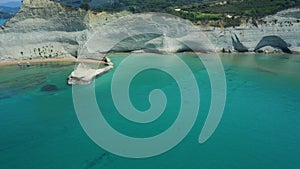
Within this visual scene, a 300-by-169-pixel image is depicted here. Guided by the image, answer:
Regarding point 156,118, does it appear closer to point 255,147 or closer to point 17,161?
point 255,147

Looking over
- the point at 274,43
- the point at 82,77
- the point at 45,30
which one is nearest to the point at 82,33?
the point at 45,30

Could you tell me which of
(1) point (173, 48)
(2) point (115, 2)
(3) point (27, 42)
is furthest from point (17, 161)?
(2) point (115, 2)

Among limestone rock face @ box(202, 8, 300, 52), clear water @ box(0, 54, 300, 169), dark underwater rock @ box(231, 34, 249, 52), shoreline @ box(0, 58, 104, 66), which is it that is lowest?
clear water @ box(0, 54, 300, 169)

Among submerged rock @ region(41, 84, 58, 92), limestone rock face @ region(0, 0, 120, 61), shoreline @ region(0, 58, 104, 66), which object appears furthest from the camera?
limestone rock face @ region(0, 0, 120, 61)

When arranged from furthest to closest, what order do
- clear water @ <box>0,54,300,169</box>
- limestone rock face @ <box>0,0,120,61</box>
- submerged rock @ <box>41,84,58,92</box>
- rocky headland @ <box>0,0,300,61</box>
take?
rocky headland @ <box>0,0,300,61</box> < limestone rock face @ <box>0,0,120,61</box> < submerged rock @ <box>41,84,58,92</box> < clear water @ <box>0,54,300,169</box>

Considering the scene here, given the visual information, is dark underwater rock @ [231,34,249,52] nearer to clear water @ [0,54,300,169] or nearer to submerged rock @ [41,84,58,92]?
clear water @ [0,54,300,169]

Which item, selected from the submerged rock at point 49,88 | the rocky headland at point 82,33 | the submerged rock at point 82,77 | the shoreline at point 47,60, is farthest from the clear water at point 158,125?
A: the rocky headland at point 82,33

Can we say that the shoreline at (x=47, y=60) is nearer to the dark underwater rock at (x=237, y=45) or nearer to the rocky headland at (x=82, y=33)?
the rocky headland at (x=82, y=33)

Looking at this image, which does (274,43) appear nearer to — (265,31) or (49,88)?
(265,31)

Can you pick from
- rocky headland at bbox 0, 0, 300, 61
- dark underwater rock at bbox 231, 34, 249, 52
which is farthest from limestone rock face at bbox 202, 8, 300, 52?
dark underwater rock at bbox 231, 34, 249, 52
